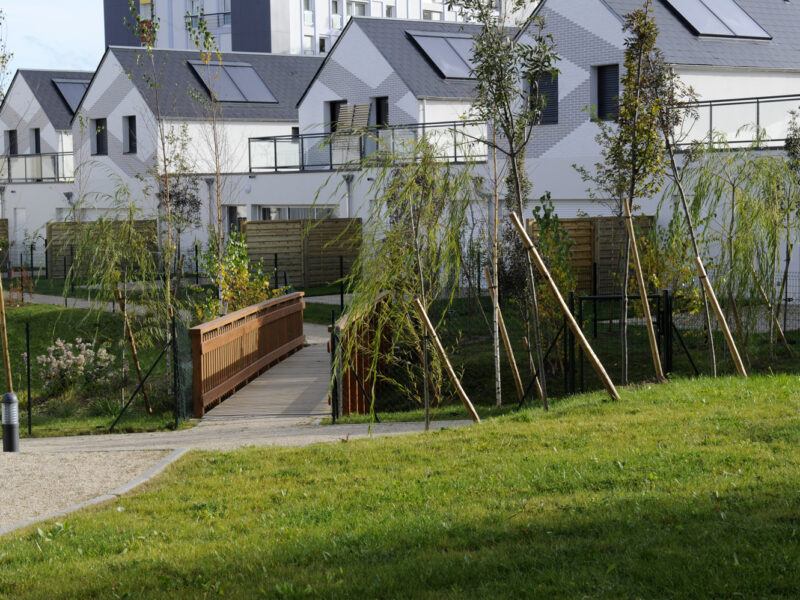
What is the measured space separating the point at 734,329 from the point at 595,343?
93.2 inches

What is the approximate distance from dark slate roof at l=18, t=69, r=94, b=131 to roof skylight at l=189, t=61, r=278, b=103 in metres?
11.2

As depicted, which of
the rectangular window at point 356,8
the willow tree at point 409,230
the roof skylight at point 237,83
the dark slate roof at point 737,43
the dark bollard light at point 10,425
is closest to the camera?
the willow tree at point 409,230

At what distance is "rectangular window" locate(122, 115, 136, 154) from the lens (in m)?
41.5

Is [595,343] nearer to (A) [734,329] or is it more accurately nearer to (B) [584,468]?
(A) [734,329]

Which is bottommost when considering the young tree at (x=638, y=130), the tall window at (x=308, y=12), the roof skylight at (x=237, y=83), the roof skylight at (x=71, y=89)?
the young tree at (x=638, y=130)

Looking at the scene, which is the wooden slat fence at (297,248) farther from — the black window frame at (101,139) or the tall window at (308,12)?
the tall window at (308,12)

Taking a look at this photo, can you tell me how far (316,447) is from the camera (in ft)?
33.0

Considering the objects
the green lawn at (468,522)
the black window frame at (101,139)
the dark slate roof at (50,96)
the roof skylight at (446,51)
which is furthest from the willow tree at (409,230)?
the dark slate roof at (50,96)

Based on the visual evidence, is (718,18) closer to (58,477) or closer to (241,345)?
(241,345)

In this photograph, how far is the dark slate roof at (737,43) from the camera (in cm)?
2630

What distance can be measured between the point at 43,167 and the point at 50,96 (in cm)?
773

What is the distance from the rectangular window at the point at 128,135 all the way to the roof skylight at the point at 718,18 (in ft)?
74.3

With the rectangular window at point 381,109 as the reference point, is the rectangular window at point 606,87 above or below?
below

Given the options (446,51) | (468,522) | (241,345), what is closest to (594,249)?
(241,345)
